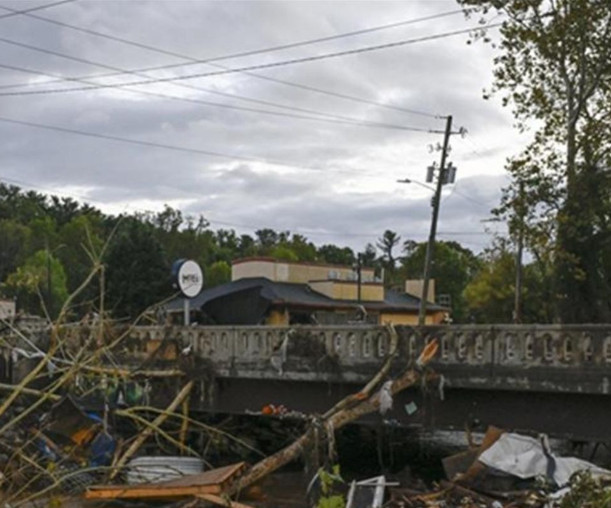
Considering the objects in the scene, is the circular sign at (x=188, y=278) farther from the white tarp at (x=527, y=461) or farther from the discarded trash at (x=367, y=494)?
the white tarp at (x=527, y=461)

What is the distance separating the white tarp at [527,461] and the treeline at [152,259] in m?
7.70

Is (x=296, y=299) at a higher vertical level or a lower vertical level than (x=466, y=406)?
higher

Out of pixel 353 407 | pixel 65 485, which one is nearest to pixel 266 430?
pixel 353 407

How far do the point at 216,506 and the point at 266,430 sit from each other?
42.8ft

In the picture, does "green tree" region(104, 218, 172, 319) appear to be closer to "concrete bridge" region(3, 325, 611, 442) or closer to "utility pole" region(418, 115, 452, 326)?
"utility pole" region(418, 115, 452, 326)

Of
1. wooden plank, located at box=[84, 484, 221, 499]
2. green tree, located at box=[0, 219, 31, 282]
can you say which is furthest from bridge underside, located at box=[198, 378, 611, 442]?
green tree, located at box=[0, 219, 31, 282]

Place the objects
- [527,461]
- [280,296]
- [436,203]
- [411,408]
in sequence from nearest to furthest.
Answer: [527,461] < [411,408] < [436,203] < [280,296]

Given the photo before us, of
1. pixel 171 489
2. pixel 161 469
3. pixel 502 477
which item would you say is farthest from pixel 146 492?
pixel 502 477

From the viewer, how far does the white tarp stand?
51.2 feet

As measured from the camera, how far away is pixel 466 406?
19.4 m

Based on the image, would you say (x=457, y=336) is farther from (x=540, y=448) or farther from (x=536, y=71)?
(x=536, y=71)

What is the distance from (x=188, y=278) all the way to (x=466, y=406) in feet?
26.4

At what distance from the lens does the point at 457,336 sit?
62.5 ft

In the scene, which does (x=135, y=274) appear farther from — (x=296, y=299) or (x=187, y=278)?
(x=187, y=278)
